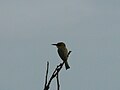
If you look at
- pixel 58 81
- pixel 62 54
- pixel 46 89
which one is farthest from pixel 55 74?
pixel 62 54

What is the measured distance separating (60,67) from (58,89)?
2.30 ft

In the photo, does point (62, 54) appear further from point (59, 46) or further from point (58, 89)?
point (58, 89)

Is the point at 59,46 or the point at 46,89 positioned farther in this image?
the point at 59,46

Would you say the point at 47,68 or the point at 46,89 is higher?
the point at 47,68

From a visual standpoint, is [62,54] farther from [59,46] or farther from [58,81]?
[58,81]

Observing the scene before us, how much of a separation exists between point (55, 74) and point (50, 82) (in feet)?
1.05

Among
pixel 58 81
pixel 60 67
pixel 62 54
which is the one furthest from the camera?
pixel 62 54

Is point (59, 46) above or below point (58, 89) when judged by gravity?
above

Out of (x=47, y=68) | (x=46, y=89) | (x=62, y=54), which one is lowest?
(x=46, y=89)

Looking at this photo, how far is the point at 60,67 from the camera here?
4.90m

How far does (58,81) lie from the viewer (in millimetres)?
4461

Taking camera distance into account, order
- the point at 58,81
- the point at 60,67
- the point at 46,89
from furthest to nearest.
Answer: the point at 60,67
the point at 58,81
the point at 46,89

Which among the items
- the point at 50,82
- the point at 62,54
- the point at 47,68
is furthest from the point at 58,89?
the point at 62,54

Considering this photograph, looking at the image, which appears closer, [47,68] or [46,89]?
[46,89]
